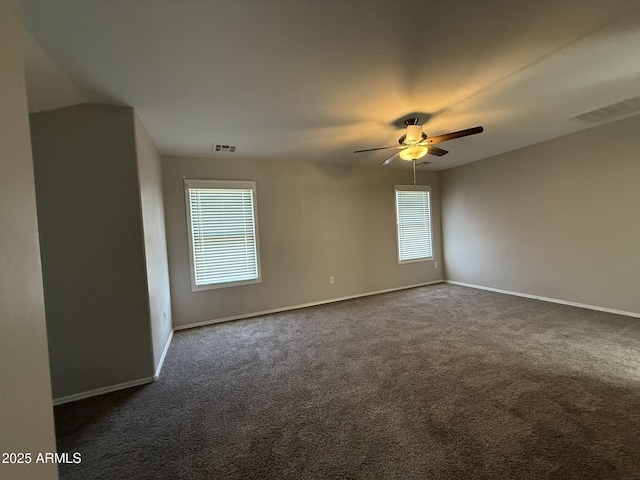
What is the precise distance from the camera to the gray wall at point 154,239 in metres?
2.55

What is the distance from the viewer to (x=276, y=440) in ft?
5.55

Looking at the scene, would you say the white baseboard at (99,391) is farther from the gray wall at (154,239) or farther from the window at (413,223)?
the window at (413,223)

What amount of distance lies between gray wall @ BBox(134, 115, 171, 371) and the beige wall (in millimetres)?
311

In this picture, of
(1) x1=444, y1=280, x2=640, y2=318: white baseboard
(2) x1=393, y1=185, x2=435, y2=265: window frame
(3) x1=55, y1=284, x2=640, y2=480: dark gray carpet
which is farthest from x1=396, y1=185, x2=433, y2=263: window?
(3) x1=55, y1=284, x2=640, y2=480: dark gray carpet

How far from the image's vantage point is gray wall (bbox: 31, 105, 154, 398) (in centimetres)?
219

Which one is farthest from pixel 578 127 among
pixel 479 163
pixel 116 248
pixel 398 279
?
pixel 116 248

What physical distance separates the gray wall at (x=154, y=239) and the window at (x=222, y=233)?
17.3 inches

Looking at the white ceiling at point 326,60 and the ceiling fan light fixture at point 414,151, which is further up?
the white ceiling at point 326,60

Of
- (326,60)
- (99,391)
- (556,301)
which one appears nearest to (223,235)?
(99,391)

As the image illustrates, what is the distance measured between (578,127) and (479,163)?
62.5 inches

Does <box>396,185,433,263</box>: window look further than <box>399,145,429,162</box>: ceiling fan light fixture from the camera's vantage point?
Yes

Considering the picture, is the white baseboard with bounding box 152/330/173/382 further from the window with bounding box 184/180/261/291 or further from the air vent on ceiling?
the air vent on ceiling

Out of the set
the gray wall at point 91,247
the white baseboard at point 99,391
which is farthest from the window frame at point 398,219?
the white baseboard at point 99,391

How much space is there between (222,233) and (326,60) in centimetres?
293
